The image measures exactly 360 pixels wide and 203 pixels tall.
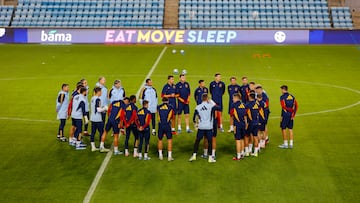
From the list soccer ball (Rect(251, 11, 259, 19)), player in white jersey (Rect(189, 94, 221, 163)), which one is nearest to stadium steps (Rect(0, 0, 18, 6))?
soccer ball (Rect(251, 11, 259, 19))

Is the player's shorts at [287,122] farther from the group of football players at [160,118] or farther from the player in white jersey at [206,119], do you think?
the player in white jersey at [206,119]

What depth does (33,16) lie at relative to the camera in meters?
44.2

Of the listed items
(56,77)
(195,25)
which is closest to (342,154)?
(56,77)

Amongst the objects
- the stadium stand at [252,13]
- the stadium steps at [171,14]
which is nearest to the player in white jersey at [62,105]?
the stadium stand at [252,13]

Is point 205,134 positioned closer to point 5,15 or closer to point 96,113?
point 96,113

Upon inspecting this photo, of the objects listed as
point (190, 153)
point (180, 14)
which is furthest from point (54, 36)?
point (190, 153)

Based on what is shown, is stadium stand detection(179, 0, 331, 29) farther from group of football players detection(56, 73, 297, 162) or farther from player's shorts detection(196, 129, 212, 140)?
player's shorts detection(196, 129, 212, 140)

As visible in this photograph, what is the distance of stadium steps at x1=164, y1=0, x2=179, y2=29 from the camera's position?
4281 centimetres

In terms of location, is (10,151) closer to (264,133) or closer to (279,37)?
(264,133)

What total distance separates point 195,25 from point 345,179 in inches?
1186

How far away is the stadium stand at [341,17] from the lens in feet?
136

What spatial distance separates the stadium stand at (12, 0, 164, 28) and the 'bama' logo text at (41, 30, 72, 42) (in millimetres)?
3588

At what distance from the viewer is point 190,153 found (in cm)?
1498

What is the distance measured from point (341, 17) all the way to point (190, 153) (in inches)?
1256
